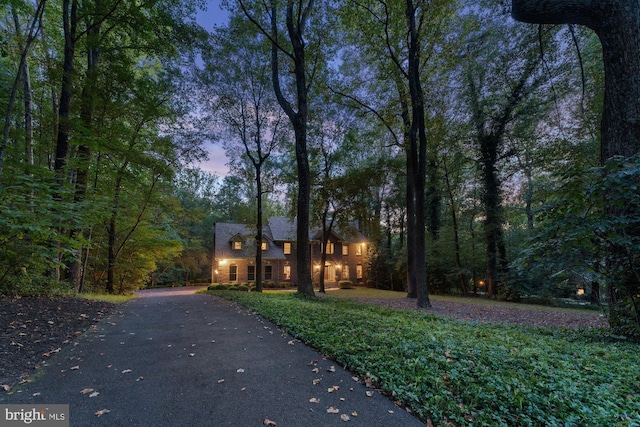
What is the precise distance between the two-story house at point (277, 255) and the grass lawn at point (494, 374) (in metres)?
18.2

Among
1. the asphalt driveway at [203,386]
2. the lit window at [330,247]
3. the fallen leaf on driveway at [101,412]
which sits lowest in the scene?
the asphalt driveway at [203,386]

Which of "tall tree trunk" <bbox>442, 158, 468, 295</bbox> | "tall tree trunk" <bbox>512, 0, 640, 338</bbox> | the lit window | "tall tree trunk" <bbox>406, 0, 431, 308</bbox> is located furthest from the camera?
the lit window

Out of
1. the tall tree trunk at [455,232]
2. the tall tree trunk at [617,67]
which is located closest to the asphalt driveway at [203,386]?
the tall tree trunk at [617,67]

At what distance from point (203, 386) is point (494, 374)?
10.5 feet

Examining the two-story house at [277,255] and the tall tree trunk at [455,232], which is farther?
the two-story house at [277,255]

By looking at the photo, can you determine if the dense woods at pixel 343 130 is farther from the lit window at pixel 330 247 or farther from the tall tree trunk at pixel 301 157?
the lit window at pixel 330 247

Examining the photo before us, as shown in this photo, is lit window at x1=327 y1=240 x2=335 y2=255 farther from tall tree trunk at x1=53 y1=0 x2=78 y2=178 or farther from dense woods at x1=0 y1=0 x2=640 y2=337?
tall tree trunk at x1=53 y1=0 x2=78 y2=178

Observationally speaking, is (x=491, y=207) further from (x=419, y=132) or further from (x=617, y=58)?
(x=617, y=58)
